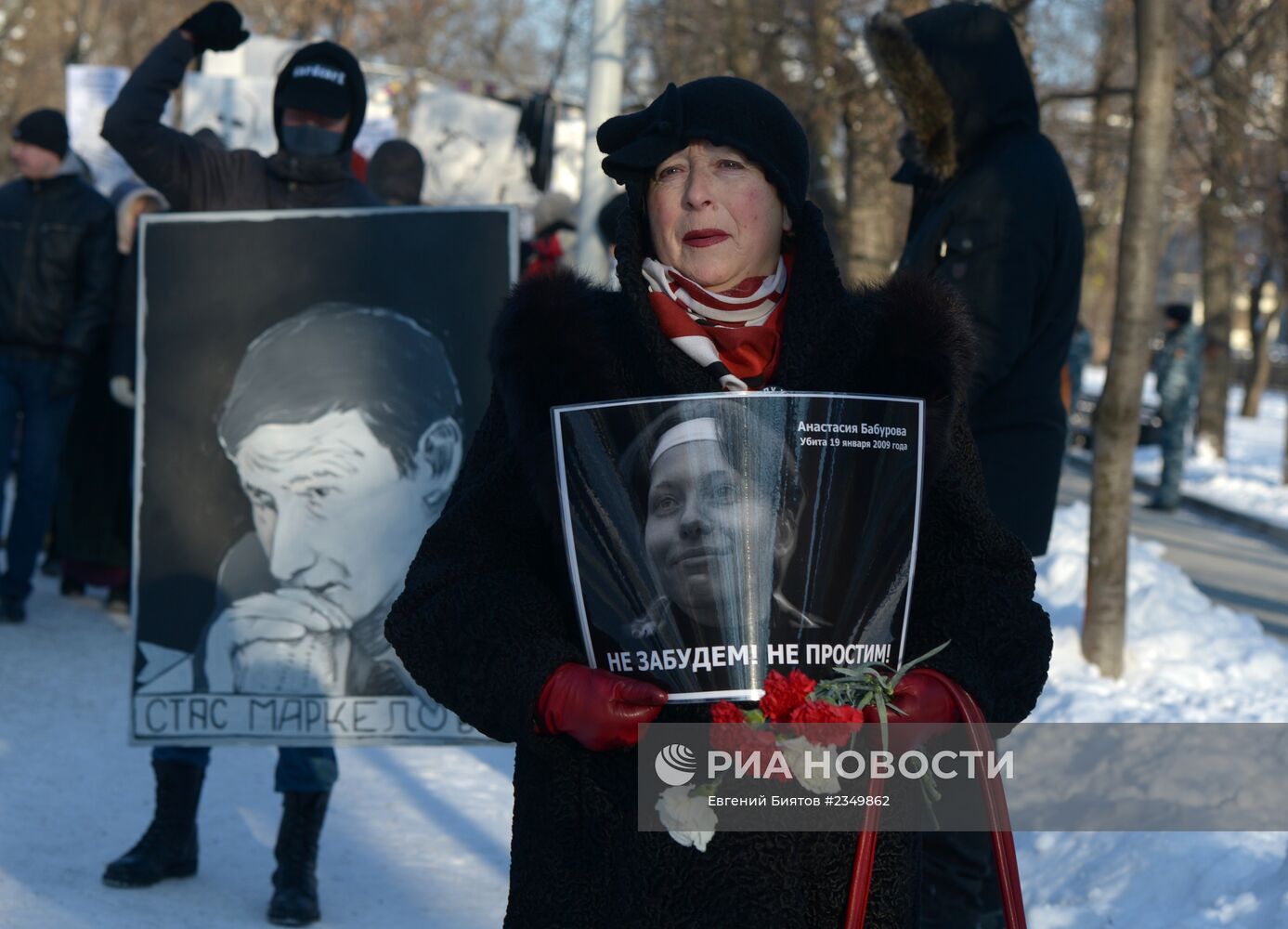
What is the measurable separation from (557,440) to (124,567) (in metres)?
7.10

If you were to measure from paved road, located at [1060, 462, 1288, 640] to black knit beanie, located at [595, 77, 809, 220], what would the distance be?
8.87 m

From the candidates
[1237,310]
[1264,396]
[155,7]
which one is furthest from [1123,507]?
[1237,310]

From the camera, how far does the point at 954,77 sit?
4379mm

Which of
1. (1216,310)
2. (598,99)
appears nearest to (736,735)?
(598,99)

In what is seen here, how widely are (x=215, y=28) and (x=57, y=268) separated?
3556 mm

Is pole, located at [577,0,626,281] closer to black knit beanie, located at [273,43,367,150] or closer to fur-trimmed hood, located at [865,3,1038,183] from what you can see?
black knit beanie, located at [273,43,367,150]

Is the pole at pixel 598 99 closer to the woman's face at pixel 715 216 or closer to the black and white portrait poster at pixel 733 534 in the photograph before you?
the woman's face at pixel 715 216

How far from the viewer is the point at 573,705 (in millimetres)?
2252

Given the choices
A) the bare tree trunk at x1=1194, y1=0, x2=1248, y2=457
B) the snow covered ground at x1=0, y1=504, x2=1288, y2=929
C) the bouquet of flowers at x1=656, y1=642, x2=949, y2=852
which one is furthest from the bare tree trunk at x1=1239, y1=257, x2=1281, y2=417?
the bouquet of flowers at x1=656, y1=642, x2=949, y2=852

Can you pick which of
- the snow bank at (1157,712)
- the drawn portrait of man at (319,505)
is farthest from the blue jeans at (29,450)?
the snow bank at (1157,712)

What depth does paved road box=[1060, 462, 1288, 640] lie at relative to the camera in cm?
1227

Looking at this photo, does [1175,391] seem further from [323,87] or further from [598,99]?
[323,87]

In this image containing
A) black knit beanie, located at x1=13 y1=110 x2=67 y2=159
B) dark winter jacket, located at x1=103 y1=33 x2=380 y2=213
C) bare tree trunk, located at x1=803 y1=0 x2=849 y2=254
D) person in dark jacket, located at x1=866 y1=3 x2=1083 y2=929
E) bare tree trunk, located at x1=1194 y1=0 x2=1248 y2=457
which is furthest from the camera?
bare tree trunk, located at x1=1194 y1=0 x2=1248 y2=457

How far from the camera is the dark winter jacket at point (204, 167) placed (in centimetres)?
500
